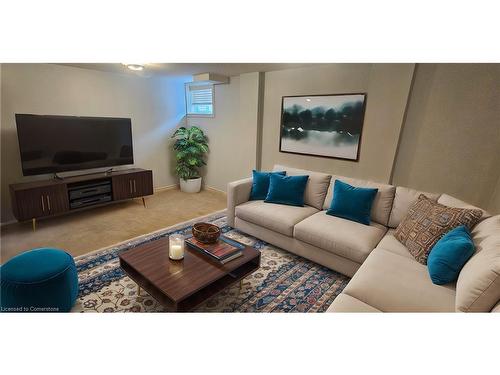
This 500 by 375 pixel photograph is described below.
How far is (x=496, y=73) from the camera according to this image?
216 cm

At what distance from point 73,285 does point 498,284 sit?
8.15 feet

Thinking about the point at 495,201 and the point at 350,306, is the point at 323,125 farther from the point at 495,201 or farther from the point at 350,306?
the point at 350,306

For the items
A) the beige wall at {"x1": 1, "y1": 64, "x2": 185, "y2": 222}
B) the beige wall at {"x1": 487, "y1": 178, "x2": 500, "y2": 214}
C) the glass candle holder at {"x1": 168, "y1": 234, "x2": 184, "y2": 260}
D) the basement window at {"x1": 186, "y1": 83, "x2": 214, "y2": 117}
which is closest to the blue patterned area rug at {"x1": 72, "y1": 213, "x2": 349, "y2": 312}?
the glass candle holder at {"x1": 168, "y1": 234, "x2": 184, "y2": 260}

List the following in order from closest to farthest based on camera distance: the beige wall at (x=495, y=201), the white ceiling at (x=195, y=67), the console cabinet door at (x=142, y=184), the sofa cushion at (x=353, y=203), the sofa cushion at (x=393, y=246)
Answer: the sofa cushion at (x=393, y=246) → the beige wall at (x=495, y=201) → the sofa cushion at (x=353, y=203) → the white ceiling at (x=195, y=67) → the console cabinet door at (x=142, y=184)

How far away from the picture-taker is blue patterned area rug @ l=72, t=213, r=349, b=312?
71.3 inches

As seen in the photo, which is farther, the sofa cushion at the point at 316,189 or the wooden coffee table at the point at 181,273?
the sofa cushion at the point at 316,189

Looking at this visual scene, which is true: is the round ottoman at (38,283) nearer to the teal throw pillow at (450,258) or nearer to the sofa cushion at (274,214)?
the sofa cushion at (274,214)

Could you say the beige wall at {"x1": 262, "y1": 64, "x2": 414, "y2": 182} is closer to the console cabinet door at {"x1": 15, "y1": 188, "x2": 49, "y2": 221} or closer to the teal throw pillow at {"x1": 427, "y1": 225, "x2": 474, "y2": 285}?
the teal throw pillow at {"x1": 427, "y1": 225, "x2": 474, "y2": 285}

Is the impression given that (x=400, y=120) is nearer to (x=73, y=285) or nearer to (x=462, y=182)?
(x=462, y=182)

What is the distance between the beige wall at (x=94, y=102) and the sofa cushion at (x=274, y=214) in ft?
8.61

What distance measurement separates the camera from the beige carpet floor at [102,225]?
2.62 meters

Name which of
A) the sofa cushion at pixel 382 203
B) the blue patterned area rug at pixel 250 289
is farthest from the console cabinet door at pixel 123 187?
the sofa cushion at pixel 382 203

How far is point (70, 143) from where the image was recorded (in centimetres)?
327
